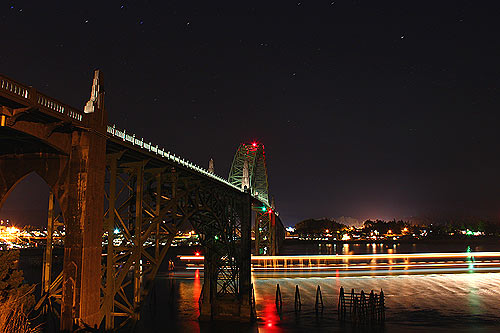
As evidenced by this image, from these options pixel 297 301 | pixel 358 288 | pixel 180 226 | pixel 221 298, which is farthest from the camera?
pixel 358 288

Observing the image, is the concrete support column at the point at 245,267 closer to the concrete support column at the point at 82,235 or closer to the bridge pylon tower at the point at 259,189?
the concrete support column at the point at 82,235

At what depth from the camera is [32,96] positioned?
12688 mm

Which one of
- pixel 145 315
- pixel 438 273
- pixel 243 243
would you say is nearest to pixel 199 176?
pixel 243 243

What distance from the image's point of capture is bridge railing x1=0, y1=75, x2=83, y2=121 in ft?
39.1

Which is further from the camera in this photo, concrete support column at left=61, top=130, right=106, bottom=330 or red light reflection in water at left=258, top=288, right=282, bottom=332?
red light reflection in water at left=258, top=288, right=282, bottom=332

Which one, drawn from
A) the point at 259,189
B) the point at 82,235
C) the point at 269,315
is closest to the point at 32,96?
the point at 82,235

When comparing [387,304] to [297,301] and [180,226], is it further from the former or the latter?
[180,226]

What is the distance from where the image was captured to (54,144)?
1460 cm

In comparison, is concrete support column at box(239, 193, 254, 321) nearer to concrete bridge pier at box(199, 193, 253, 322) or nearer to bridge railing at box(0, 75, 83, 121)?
concrete bridge pier at box(199, 193, 253, 322)

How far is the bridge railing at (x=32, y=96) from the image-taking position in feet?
39.1

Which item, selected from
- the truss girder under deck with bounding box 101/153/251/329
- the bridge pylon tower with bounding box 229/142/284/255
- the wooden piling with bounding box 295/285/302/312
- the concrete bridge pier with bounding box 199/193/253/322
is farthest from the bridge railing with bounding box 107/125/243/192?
the bridge pylon tower with bounding box 229/142/284/255

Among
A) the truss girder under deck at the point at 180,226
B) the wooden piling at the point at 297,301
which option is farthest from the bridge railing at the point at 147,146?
the wooden piling at the point at 297,301

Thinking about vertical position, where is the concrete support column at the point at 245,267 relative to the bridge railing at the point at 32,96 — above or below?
below

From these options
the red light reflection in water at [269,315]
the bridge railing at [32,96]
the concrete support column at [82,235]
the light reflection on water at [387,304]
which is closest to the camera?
the bridge railing at [32,96]
